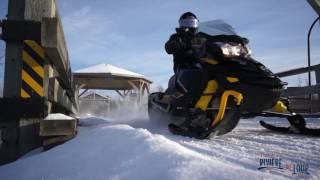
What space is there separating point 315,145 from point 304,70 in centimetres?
556

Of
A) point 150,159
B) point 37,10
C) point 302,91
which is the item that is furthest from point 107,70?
point 150,159

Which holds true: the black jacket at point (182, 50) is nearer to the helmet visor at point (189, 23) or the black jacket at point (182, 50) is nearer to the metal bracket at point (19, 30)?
the helmet visor at point (189, 23)

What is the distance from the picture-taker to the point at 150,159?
7.38 ft

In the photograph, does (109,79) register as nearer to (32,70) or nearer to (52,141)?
(32,70)

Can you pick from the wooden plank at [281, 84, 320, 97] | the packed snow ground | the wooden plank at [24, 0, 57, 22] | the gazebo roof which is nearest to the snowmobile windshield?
the packed snow ground

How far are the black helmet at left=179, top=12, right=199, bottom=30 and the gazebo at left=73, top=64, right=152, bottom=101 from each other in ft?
38.8

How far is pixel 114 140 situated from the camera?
2818 millimetres

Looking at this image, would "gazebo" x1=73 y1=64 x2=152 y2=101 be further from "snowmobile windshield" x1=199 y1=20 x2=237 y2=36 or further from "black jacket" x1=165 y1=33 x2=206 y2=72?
"snowmobile windshield" x1=199 y1=20 x2=237 y2=36

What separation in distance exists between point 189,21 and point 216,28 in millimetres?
559

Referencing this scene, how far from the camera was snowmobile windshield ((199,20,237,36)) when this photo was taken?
4242mm

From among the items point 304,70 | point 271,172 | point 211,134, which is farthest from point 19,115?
point 304,70

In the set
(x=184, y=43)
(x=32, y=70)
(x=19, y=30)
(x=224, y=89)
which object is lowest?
(x=224, y=89)

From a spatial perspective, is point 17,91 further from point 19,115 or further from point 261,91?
point 261,91

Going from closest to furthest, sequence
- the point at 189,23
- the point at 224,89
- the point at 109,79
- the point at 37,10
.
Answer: the point at 37,10
the point at 224,89
the point at 189,23
the point at 109,79
